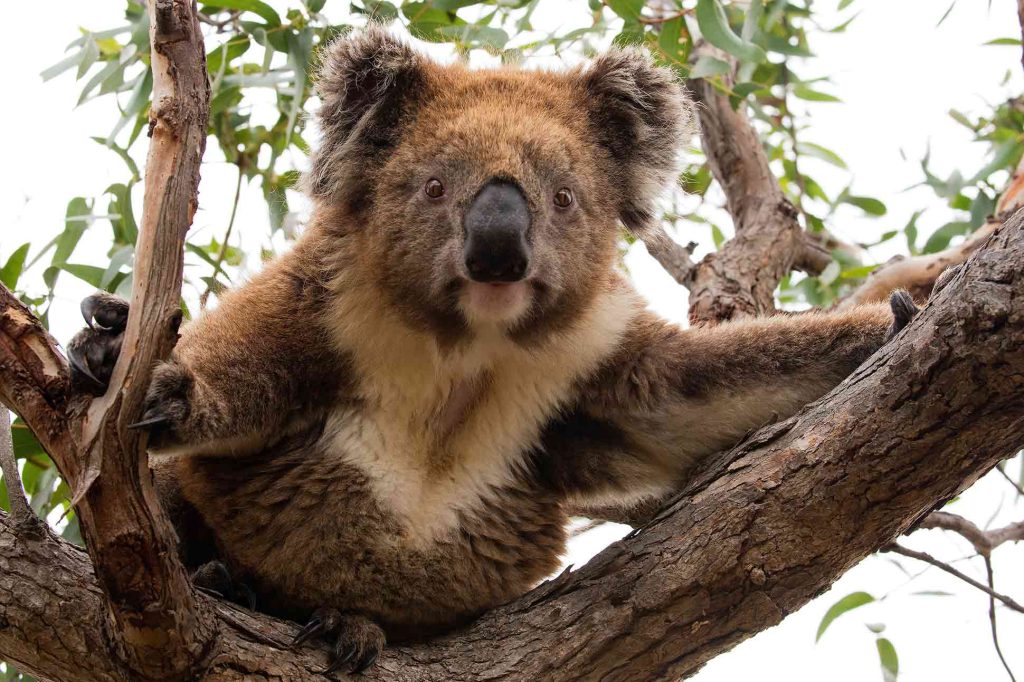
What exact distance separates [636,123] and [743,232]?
3.28ft

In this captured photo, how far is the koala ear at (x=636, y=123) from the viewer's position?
106 inches

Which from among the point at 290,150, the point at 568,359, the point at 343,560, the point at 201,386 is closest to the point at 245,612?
the point at 343,560

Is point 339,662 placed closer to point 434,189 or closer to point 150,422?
point 150,422

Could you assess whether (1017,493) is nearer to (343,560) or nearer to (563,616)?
(563,616)

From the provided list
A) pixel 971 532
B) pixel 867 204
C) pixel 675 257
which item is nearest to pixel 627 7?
pixel 675 257

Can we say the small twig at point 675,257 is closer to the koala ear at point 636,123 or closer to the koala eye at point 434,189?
the koala ear at point 636,123

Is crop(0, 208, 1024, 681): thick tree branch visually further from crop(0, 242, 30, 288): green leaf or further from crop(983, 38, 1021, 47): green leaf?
crop(983, 38, 1021, 47): green leaf

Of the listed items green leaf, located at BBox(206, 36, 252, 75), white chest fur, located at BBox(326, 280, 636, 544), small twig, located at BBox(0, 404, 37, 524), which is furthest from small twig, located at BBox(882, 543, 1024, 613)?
green leaf, located at BBox(206, 36, 252, 75)

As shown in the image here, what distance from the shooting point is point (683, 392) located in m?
2.52

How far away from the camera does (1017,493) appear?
2945 millimetres

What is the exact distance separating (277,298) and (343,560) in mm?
609

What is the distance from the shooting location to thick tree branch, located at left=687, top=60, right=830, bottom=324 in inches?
131

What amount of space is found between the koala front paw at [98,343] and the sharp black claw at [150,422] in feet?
0.28

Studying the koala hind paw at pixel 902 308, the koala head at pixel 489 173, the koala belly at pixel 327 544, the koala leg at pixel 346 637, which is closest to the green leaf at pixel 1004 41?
the koala head at pixel 489 173
